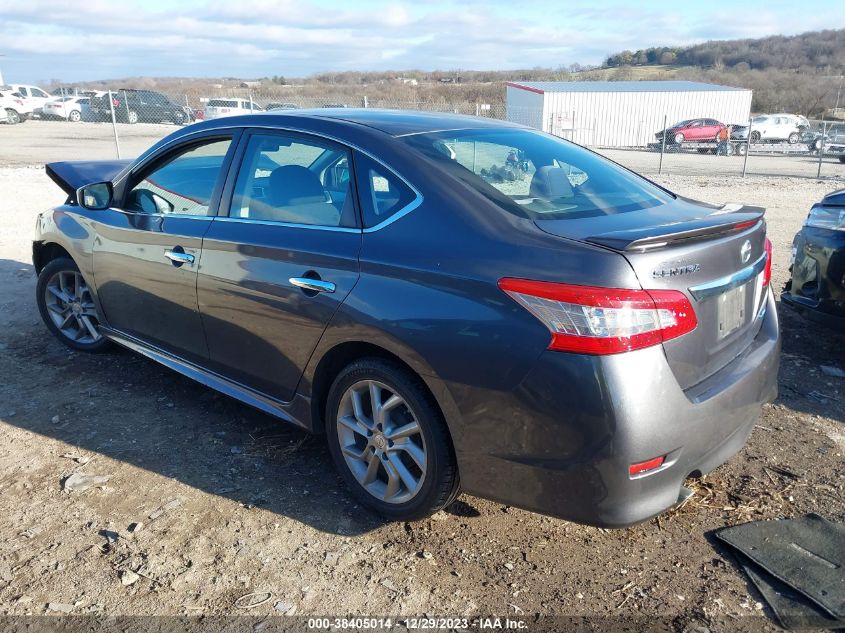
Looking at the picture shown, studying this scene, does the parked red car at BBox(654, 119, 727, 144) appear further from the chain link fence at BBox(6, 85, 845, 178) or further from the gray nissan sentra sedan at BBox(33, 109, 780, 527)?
the gray nissan sentra sedan at BBox(33, 109, 780, 527)

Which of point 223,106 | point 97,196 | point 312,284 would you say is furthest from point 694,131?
point 312,284

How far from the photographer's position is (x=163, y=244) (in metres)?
3.85

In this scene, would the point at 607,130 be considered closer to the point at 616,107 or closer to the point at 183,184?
the point at 616,107

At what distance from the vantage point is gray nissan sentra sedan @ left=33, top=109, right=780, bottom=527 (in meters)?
2.42

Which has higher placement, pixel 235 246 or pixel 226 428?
pixel 235 246

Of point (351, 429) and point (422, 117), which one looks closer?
point (351, 429)

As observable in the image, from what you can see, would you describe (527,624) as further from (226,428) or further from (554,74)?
(554,74)

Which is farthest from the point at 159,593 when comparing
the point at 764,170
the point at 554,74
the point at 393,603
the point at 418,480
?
the point at 554,74

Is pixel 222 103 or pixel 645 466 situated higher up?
pixel 222 103

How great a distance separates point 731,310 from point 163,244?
2890mm

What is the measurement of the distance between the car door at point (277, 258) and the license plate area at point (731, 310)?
147 cm

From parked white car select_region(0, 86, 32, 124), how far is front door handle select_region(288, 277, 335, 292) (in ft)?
121

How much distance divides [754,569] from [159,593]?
235 cm

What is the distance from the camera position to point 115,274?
14.0 feet
